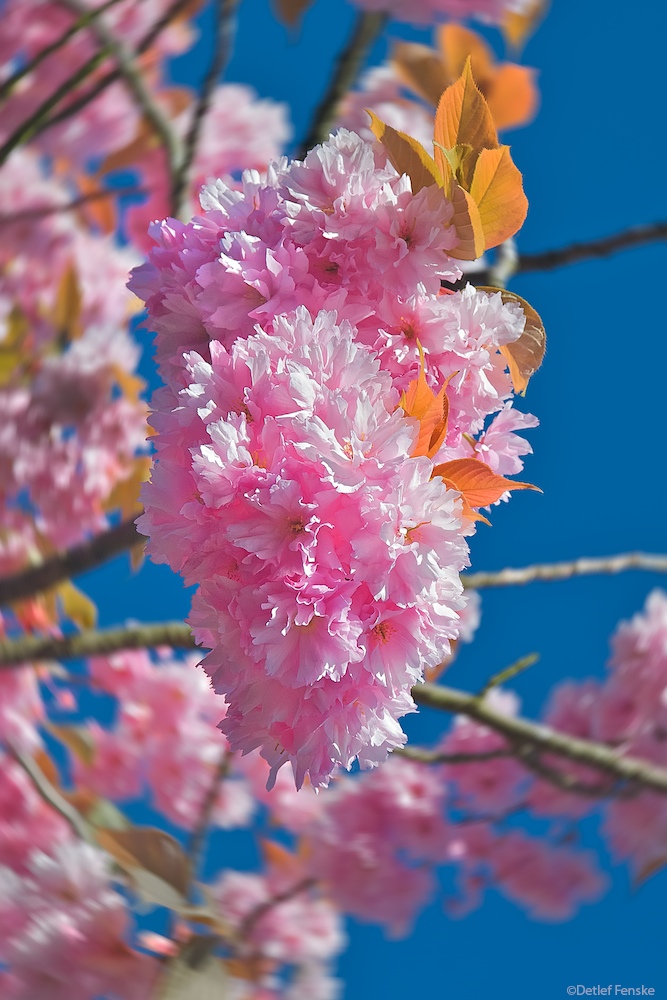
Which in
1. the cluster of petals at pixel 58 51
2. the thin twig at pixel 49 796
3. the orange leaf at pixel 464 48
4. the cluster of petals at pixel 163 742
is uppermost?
the cluster of petals at pixel 58 51

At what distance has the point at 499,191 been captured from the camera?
39 centimetres

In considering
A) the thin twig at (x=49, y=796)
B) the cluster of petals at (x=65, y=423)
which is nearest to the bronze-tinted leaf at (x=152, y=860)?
the thin twig at (x=49, y=796)

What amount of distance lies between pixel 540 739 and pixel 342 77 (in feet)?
2.06

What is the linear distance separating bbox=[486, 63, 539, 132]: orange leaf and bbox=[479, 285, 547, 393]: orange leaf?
0.68 metres

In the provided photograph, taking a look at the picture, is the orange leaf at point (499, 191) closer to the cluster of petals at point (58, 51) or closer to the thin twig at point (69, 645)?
the thin twig at point (69, 645)

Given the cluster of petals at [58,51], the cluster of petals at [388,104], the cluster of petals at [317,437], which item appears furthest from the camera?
the cluster of petals at [58,51]

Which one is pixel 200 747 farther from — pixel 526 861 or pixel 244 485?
pixel 244 485

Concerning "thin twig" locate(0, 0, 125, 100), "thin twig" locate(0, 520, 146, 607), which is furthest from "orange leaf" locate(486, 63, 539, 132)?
"thin twig" locate(0, 520, 146, 607)

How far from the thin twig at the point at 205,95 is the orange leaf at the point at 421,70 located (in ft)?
0.62

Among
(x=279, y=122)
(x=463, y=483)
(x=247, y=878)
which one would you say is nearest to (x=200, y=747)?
(x=247, y=878)

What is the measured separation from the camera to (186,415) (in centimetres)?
35

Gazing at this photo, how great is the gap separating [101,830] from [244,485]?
22.2 inches

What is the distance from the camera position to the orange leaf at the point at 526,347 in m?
0.41

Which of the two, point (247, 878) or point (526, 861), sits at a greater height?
point (526, 861)
